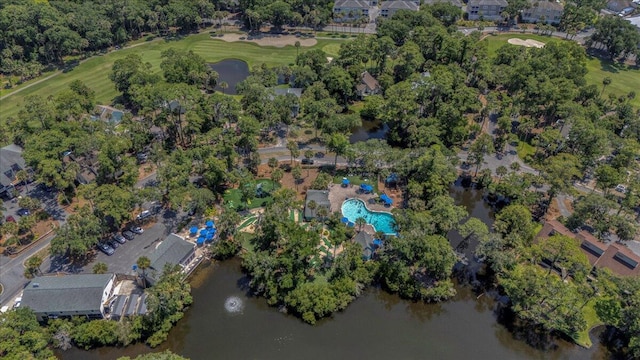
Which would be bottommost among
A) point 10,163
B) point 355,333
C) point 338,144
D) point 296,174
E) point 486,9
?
point 355,333

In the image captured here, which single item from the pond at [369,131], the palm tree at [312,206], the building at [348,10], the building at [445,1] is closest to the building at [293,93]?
the pond at [369,131]

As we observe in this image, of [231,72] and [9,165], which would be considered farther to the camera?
[231,72]

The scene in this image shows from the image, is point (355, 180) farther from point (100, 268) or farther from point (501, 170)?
point (100, 268)

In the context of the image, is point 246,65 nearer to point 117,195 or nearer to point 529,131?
point 117,195

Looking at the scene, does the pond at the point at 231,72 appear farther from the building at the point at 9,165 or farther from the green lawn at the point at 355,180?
the building at the point at 9,165

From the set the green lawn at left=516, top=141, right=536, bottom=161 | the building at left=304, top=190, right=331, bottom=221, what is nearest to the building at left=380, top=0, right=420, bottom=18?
the green lawn at left=516, top=141, right=536, bottom=161

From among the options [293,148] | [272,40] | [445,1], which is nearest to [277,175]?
[293,148]

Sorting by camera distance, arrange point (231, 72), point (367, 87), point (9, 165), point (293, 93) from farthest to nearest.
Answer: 1. point (231, 72)
2. point (367, 87)
3. point (293, 93)
4. point (9, 165)

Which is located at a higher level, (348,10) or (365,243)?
(348,10)
